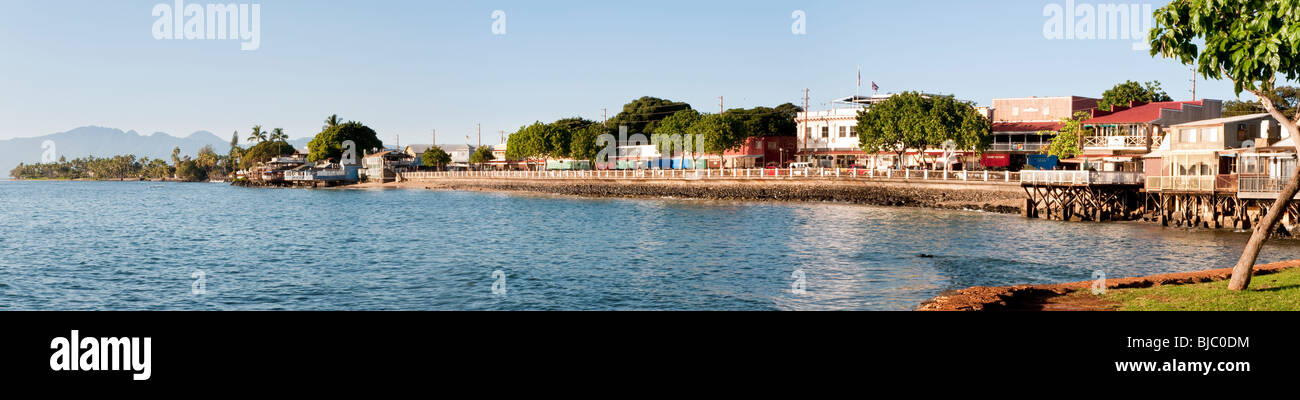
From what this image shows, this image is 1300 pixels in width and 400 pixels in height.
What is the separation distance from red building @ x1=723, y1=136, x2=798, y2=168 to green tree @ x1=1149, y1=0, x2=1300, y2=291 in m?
91.4

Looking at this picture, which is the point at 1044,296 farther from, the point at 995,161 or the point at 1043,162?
the point at 995,161

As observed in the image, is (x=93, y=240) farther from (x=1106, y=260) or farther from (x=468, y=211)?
(x=1106, y=260)

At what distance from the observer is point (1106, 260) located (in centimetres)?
3131

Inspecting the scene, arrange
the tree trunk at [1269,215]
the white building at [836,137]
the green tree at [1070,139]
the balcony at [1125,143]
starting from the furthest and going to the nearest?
the white building at [836,137]
the green tree at [1070,139]
the balcony at [1125,143]
the tree trunk at [1269,215]

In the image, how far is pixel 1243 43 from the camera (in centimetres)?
1464

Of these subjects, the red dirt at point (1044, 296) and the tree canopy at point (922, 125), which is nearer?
the red dirt at point (1044, 296)

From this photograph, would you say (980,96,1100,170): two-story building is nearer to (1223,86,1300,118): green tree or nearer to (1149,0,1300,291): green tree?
(1223,86,1300,118): green tree

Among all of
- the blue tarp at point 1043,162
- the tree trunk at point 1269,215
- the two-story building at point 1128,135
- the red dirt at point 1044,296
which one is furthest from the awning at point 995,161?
the tree trunk at point 1269,215

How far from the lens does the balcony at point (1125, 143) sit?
6122 cm

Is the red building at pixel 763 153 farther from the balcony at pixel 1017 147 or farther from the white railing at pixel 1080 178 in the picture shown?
the white railing at pixel 1080 178

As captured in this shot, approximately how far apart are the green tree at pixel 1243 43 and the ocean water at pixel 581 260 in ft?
27.9
